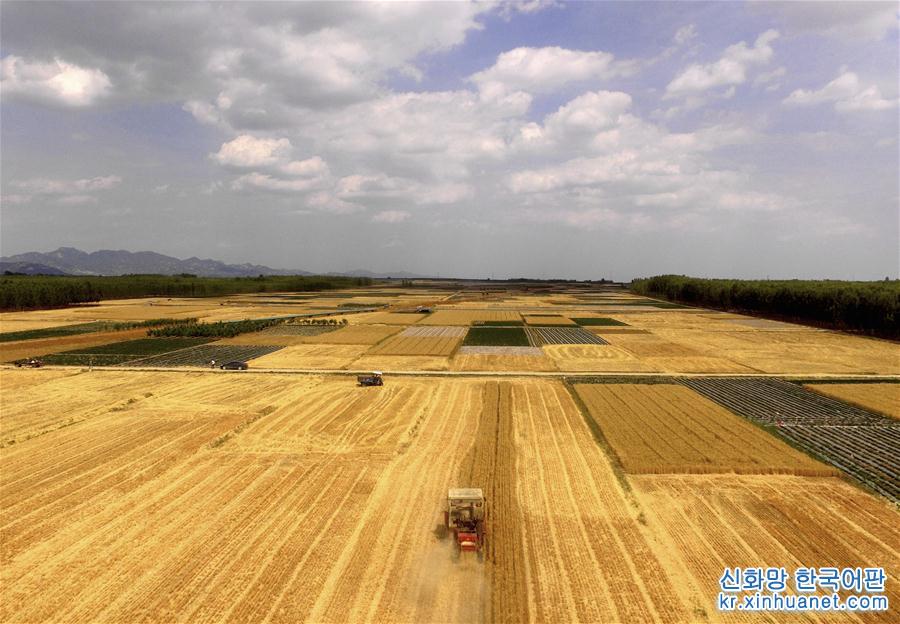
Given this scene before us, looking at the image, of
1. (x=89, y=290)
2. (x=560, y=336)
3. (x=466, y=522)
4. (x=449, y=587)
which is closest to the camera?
(x=449, y=587)

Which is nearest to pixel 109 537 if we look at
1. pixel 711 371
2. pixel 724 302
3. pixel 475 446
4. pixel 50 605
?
pixel 50 605

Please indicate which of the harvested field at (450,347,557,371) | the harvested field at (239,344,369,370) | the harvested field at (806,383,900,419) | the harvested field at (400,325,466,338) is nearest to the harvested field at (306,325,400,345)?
the harvested field at (400,325,466,338)

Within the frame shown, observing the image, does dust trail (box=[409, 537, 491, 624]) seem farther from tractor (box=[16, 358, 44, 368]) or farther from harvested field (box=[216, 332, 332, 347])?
tractor (box=[16, 358, 44, 368])

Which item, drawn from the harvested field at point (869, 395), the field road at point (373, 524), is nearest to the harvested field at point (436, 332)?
the field road at point (373, 524)

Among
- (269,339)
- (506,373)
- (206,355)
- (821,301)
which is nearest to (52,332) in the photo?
(269,339)

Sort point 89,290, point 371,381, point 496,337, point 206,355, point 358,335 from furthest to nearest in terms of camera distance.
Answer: point 89,290, point 358,335, point 496,337, point 206,355, point 371,381

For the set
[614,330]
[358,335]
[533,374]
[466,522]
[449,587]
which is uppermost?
[614,330]

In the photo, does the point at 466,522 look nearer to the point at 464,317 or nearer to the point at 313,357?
the point at 313,357

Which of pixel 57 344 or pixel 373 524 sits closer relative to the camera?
pixel 373 524
